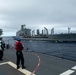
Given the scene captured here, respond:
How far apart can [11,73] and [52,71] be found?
2.54 meters

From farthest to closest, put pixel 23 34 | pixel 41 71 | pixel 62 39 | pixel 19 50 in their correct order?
1. pixel 23 34
2. pixel 62 39
3. pixel 19 50
4. pixel 41 71

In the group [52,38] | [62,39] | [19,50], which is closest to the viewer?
[19,50]

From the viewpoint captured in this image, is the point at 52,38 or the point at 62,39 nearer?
the point at 62,39

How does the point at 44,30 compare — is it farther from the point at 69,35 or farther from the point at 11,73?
the point at 11,73

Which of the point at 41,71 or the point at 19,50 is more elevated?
the point at 19,50

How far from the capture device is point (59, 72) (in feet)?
35.0

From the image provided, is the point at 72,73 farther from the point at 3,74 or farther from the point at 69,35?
the point at 69,35

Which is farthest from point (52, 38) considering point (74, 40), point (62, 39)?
point (74, 40)

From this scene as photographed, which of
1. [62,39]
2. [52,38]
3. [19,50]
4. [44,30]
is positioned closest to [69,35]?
[62,39]

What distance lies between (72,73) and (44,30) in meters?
178

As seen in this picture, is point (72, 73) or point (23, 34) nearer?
point (72, 73)

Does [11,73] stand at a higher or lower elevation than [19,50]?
lower

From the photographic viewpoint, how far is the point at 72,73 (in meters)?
10.4

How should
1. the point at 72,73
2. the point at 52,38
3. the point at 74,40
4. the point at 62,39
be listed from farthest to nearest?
the point at 52,38, the point at 62,39, the point at 74,40, the point at 72,73
